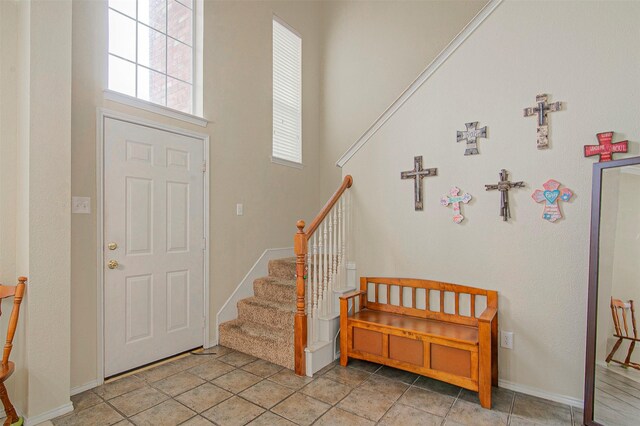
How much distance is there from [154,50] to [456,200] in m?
3.08

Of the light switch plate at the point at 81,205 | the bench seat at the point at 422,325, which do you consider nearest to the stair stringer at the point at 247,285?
the bench seat at the point at 422,325

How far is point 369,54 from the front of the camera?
4512 mm

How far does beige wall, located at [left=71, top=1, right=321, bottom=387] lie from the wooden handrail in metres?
1.13

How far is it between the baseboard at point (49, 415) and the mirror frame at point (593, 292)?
3329 millimetres

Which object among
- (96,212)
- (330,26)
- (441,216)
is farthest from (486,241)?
(330,26)

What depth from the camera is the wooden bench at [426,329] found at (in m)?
2.32

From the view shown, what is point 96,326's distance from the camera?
2.60 metres

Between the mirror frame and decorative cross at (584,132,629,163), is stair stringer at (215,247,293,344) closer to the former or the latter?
the mirror frame

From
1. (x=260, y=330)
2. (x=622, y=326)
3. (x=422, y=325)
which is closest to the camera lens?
(x=622, y=326)

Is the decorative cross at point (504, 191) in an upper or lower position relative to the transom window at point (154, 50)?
lower

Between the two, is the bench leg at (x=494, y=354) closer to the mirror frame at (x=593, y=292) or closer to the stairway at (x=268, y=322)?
the mirror frame at (x=593, y=292)

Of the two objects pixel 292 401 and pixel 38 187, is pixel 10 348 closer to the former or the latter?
pixel 38 187

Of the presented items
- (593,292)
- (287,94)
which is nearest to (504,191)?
(593,292)

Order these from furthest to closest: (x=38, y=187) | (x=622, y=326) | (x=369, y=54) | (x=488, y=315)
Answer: (x=369, y=54) < (x=488, y=315) < (x=38, y=187) < (x=622, y=326)
